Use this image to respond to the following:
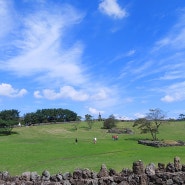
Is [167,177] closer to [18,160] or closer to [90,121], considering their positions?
[18,160]

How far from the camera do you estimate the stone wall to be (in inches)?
573

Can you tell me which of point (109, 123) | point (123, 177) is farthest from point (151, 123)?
point (123, 177)

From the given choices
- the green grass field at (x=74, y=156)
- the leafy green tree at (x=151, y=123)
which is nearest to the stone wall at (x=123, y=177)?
the green grass field at (x=74, y=156)

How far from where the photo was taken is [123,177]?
49.3ft

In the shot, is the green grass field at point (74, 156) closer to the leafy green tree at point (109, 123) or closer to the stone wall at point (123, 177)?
the stone wall at point (123, 177)

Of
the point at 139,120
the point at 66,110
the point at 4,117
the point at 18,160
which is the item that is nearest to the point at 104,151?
the point at 18,160

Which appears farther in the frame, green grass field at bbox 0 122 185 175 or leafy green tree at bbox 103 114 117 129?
leafy green tree at bbox 103 114 117 129

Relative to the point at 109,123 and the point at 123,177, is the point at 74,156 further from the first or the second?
the point at 109,123

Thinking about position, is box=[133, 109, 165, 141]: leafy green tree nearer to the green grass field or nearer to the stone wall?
the green grass field

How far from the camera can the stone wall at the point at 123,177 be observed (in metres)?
14.5

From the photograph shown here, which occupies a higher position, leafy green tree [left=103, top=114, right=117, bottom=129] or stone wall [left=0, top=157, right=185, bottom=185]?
leafy green tree [left=103, top=114, right=117, bottom=129]

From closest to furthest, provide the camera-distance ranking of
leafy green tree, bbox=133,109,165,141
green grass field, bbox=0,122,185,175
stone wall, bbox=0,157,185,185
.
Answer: stone wall, bbox=0,157,185,185
green grass field, bbox=0,122,185,175
leafy green tree, bbox=133,109,165,141

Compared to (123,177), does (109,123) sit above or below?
above

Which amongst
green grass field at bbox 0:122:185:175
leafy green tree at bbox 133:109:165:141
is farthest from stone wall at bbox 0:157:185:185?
leafy green tree at bbox 133:109:165:141
